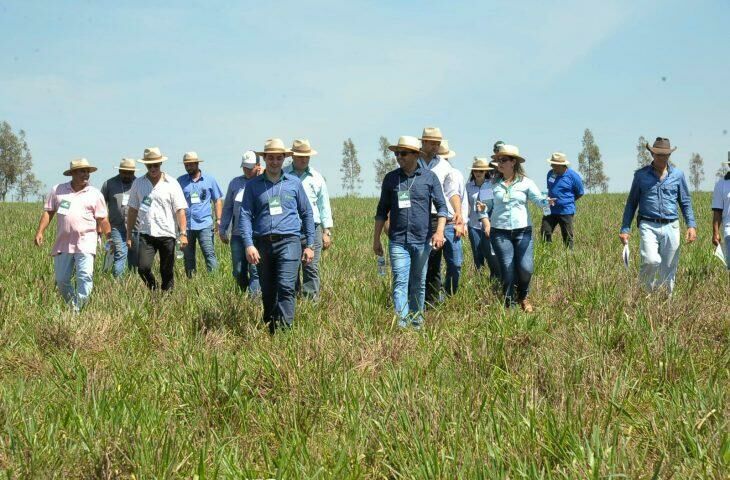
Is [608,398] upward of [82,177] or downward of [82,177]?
downward

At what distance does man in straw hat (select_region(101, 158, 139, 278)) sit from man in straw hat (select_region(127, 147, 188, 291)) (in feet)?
4.32

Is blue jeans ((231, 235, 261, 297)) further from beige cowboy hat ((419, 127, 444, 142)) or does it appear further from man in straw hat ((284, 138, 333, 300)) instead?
beige cowboy hat ((419, 127, 444, 142))

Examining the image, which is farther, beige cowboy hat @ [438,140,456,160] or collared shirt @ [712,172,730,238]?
beige cowboy hat @ [438,140,456,160]

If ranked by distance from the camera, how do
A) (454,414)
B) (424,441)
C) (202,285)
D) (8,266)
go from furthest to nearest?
(8,266) → (202,285) → (454,414) → (424,441)

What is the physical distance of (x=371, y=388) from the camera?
4.01 m

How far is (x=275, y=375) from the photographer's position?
4332 mm

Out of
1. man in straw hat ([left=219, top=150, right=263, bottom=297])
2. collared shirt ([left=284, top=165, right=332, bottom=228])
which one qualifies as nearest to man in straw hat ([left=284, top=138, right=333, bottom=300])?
collared shirt ([left=284, top=165, right=332, bottom=228])

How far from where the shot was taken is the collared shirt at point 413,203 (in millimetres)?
6336

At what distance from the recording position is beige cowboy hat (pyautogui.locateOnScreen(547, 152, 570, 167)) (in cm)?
1048

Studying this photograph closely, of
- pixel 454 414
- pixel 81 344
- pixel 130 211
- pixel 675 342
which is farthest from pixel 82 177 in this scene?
pixel 675 342

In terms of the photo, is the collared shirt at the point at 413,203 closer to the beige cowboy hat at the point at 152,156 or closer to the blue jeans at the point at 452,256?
the blue jeans at the point at 452,256

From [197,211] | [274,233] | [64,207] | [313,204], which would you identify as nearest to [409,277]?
[274,233]

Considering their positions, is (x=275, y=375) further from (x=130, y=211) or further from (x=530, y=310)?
(x=130, y=211)

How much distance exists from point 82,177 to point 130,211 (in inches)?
32.0
